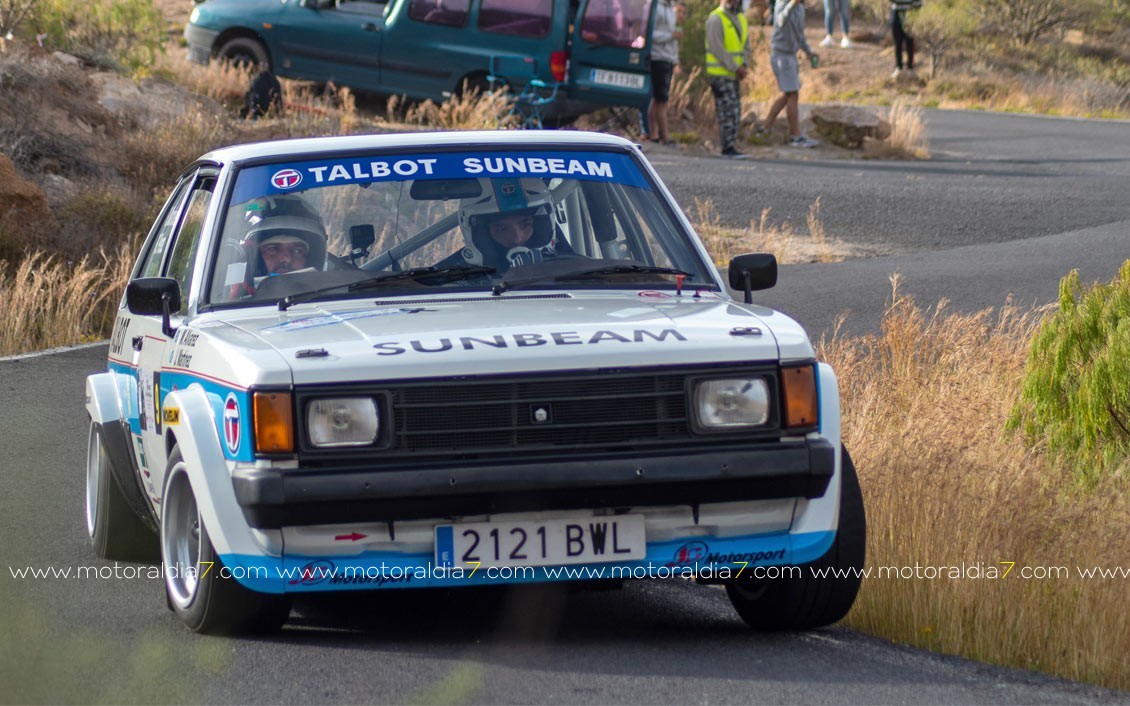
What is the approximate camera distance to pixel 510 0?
20688 mm

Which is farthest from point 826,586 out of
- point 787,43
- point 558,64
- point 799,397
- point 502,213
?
point 787,43

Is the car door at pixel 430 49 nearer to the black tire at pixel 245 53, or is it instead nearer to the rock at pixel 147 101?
the black tire at pixel 245 53

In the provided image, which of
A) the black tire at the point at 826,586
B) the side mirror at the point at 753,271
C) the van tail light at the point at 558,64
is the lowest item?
the van tail light at the point at 558,64

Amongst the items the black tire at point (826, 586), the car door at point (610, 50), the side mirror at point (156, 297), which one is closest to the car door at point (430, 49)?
the car door at point (610, 50)

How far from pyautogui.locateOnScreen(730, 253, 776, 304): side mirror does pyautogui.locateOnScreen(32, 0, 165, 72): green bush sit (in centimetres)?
1685

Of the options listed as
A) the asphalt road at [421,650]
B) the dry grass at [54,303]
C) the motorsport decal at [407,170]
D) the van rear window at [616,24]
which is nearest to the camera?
the asphalt road at [421,650]

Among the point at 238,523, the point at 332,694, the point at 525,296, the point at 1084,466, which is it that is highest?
the point at 525,296

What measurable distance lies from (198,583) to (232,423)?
0.57 m

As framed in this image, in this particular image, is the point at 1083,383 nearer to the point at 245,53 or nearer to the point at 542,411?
the point at 542,411

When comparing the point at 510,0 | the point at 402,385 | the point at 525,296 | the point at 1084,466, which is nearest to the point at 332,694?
the point at 402,385

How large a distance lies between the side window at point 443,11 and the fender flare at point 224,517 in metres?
16.5

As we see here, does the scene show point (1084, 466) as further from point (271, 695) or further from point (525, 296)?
point (271, 695)

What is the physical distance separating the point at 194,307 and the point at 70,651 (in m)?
1.27

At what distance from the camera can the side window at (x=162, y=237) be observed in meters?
6.72
